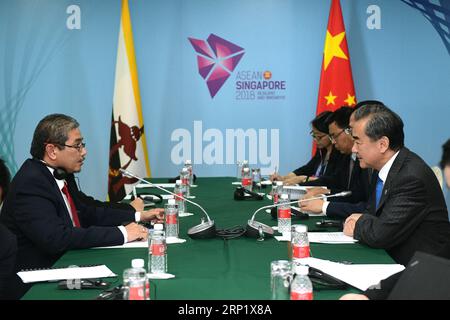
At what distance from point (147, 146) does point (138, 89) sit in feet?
1.99

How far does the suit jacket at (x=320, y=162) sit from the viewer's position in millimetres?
5379

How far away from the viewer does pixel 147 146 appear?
6.73 m

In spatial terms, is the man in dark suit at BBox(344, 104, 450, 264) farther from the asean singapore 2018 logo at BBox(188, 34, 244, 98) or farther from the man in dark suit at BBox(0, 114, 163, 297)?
the asean singapore 2018 logo at BBox(188, 34, 244, 98)

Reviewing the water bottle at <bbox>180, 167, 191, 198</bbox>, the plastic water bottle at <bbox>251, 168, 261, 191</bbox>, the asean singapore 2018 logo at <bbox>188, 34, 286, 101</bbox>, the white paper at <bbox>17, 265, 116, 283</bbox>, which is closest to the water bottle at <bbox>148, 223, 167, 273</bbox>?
the white paper at <bbox>17, 265, 116, 283</bbox>

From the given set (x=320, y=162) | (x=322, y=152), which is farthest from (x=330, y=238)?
(x=320, y=162)

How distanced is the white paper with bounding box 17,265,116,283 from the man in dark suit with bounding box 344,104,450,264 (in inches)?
46.3

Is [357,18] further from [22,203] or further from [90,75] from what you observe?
[22,203]

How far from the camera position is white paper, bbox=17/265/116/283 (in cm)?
222

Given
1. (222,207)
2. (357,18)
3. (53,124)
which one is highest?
(357,18)

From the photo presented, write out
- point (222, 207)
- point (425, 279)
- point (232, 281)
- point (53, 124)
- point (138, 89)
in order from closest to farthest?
point (425, 279)
point (232, 281)
point (53, 124)
point (222, 207)
point (138, 89)

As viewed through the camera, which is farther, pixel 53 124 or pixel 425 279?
pixel 53 124

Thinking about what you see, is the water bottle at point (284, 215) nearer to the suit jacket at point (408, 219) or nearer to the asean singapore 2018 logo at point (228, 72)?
the suit jacket at point (408, 219)

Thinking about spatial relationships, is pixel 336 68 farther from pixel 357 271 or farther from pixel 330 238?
pixel 357 271
